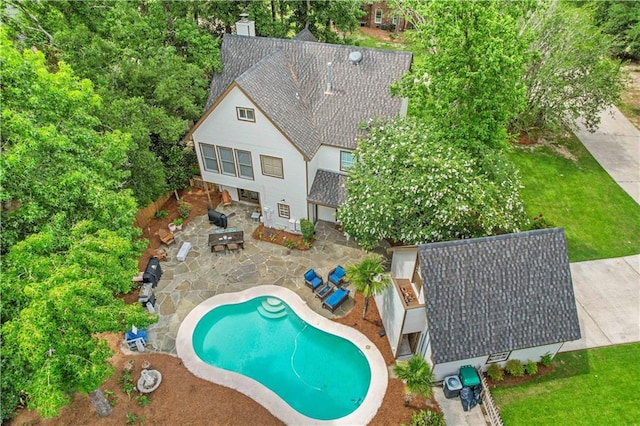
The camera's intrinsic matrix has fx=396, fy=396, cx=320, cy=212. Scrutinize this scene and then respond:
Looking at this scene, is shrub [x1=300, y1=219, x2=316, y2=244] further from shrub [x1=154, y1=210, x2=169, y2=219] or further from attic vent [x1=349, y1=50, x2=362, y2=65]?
attic vent [x1=349, y1=50, x2=362, y2=65]

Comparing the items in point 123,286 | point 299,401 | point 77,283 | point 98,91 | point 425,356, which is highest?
point 98,91

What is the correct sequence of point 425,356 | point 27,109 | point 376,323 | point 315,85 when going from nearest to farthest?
1. point 27,109
2. point 425,356
3. point 376,323
4. point 315,85

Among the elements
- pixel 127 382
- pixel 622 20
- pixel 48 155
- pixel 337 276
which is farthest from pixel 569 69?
pixel 127 382

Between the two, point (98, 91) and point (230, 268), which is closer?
point (98, 91)

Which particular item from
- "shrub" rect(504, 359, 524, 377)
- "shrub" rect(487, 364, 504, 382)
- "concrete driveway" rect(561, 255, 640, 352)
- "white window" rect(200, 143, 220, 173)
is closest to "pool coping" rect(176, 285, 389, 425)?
"shrub" rect(487, 364, 504, 382)

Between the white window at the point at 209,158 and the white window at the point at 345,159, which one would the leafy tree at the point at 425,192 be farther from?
the white window at the point at 209,158

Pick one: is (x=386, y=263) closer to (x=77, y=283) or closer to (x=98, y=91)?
(x=77, y=283)

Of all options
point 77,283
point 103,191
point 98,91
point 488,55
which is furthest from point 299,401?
point 98,91
